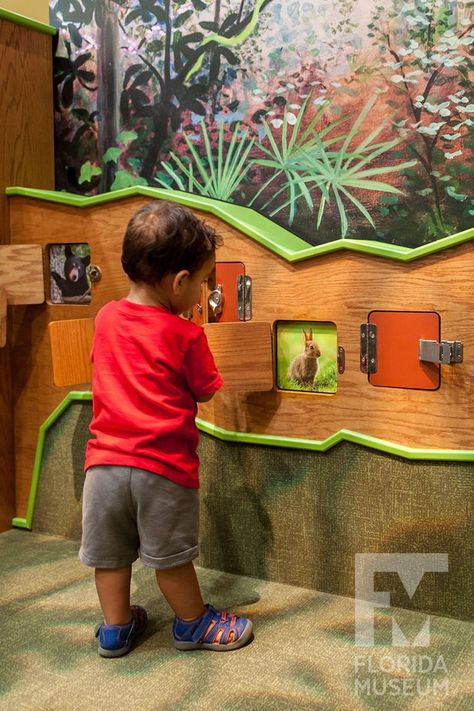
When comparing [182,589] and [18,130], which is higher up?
[18,130]

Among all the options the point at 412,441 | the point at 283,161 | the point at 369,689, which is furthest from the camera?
the point at 283,161

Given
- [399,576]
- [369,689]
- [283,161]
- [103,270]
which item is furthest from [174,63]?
[369,689]

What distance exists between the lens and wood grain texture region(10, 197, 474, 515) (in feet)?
5.74

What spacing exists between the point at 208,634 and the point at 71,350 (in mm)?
894

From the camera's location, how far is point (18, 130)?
7.95 ft

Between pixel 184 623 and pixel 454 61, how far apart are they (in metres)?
1.49

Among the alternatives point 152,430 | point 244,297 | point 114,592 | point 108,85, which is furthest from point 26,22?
point 114,592

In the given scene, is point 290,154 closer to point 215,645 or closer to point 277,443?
point 277,443

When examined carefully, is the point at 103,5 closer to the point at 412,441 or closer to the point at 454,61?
the point at 454,61

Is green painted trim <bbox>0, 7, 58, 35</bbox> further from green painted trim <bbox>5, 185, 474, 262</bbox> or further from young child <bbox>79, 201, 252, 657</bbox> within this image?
young child <bbox>79, 201, 252, 657</bbox>

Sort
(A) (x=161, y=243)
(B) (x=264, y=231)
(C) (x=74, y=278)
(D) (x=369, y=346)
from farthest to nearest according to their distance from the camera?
(C) (x=74, y=278) < (B) (x=264, y=231) < (D) (x=369, y=346) < (A) (x=161, y=243)

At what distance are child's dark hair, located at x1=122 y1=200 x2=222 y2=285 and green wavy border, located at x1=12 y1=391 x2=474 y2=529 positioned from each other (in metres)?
0.57

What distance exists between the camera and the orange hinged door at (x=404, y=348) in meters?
1.78

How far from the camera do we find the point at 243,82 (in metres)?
2.23
